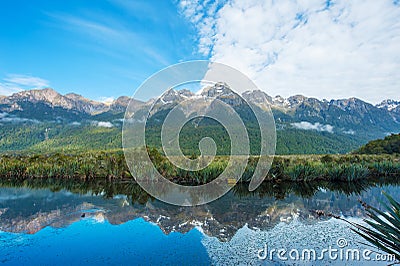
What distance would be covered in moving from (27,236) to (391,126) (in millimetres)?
229745

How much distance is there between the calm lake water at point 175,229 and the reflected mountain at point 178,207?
0.03 meters

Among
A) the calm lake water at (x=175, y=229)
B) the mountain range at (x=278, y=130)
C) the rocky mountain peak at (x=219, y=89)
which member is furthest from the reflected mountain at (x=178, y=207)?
the mountain range at (x=278, y=130)

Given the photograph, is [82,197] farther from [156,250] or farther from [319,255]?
[319,255]

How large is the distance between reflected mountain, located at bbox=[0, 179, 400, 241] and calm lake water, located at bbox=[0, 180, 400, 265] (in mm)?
30

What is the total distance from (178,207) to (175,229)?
7.24 feet

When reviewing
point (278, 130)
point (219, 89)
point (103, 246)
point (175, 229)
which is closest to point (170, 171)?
point (219, 89)

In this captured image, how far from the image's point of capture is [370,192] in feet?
37.5

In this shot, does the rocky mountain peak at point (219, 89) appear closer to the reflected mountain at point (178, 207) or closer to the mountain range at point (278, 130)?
the mountain range at point (278, 130)

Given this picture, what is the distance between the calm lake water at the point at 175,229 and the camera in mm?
5340

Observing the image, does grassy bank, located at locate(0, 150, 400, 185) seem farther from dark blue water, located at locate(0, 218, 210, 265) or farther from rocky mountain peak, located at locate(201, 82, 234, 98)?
dark blue water, located at locate(0, 218, 210, 265)

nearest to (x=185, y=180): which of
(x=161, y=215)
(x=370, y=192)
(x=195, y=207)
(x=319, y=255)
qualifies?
(x=195, y=207)

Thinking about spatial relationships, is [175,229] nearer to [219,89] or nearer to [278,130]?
[219,89]

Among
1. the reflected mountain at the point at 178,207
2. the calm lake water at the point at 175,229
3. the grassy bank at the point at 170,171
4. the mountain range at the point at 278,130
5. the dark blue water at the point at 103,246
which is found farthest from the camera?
the mountain range at the point at 278,130

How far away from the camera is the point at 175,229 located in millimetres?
7039
